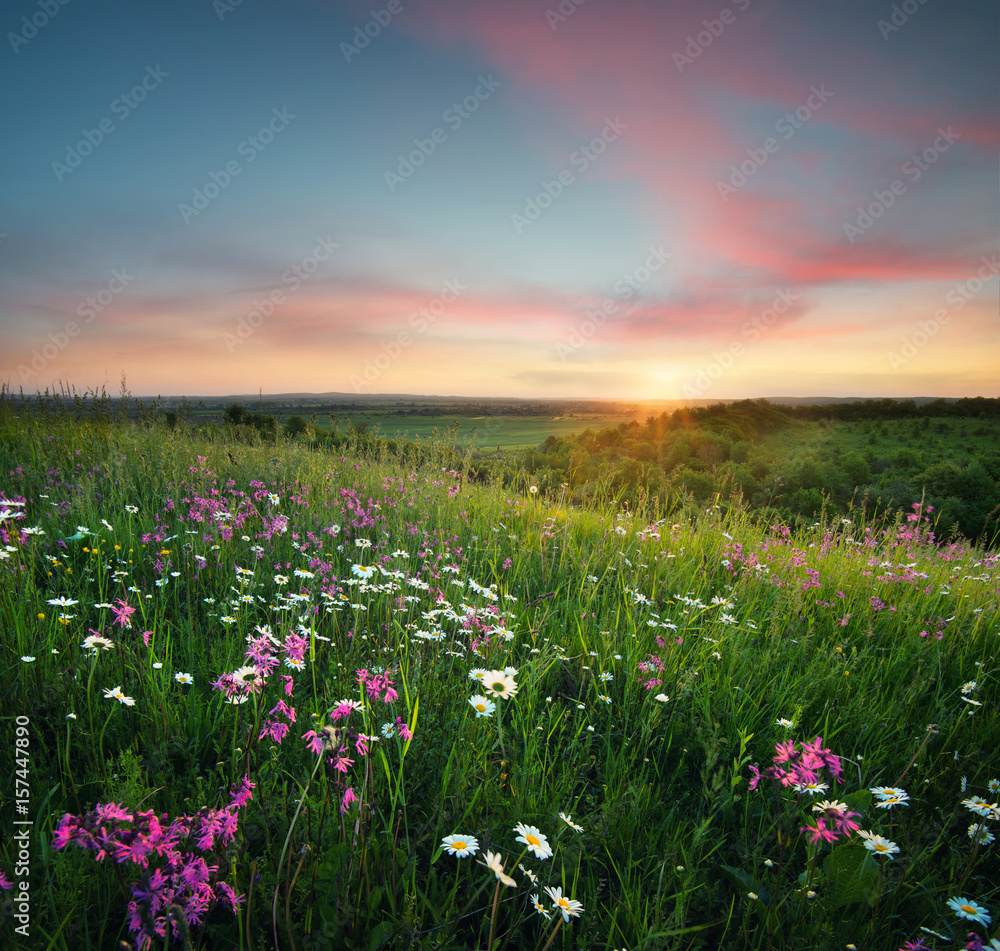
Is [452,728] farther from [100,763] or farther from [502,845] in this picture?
[100,763]

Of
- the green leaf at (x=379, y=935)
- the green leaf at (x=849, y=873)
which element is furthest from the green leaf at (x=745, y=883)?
the green leaf at (x=379, y=935)

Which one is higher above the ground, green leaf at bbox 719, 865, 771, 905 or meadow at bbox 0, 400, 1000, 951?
meadow at bbox 0, 400, 1000, 951

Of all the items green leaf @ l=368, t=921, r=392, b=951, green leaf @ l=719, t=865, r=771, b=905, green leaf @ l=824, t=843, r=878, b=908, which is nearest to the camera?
green leaf @ l=368, t=921, r=392, b=951

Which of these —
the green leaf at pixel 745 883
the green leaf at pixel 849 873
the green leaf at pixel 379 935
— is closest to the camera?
the green leaf at pixel 379 935

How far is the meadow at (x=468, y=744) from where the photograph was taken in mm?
1385

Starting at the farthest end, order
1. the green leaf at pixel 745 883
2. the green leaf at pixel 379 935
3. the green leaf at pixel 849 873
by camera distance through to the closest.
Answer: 1. the green leaf at pixel 745 883
2. the green leaf at pixel 849 873
3. the green leaf at pixel 379 935

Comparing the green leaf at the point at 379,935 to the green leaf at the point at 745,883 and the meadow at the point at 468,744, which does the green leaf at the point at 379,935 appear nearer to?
the meadow at the point at 468,744

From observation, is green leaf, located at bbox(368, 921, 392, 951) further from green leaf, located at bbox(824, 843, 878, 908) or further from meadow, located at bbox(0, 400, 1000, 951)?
green leaf, located at bbox(824, 843, 878, 908)

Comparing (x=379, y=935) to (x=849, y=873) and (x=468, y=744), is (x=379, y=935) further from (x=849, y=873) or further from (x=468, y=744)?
(x=849, y=873)

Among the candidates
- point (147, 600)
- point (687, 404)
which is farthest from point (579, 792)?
point (687, 404)

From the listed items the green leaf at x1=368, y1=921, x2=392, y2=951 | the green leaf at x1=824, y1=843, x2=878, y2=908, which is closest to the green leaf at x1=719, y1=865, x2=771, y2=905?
the green leaf at x1=824, y1=843, x2=878, y2=908

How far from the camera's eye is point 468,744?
2.08 m

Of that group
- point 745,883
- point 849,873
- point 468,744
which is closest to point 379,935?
point 468,744

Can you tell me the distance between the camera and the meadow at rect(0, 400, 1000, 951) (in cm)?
138
